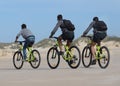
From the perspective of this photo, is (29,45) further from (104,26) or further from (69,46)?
(104,26)

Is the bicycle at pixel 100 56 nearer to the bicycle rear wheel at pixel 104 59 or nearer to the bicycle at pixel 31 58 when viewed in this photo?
the bicycle rear wheel at pixel 104 59

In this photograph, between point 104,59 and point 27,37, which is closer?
point 104,59

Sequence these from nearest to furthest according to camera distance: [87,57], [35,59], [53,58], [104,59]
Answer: [104,59] < [87,57] < [53,58] < [35,59]

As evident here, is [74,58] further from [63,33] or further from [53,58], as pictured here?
[63,33]

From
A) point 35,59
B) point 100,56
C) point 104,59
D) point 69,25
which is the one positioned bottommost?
point 104,59

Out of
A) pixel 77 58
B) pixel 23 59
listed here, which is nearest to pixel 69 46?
pixel 77 58

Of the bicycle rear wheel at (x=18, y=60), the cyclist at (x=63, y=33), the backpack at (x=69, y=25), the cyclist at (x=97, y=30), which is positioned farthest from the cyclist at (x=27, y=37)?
the cyclist at (x=97, y=30)

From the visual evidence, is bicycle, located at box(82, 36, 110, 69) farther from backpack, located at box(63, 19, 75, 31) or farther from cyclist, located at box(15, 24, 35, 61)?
cyclist, located at box(15, 24, 35, 61)

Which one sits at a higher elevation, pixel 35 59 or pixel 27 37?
pixel 27 37

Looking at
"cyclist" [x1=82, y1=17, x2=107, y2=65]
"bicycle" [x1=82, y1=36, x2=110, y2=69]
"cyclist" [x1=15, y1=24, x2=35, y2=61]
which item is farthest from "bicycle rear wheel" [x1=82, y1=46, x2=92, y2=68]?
"cyclist" [x1=15, y1=24, x2=35, y2=61]

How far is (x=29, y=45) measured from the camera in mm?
20859

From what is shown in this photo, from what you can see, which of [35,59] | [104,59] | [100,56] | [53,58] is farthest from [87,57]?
[35,59]

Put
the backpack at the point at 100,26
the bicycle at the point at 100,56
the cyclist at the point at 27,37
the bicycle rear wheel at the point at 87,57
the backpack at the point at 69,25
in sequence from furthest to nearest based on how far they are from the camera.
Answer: the cyclist at the point at 27,37 → the bicycle rear wheel at the point at 87,57 → the bicycle at the point at 100,56 → the backpack at the point at 69,25 → the backpack at the point at 100,26

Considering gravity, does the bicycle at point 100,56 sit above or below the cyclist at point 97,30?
below
